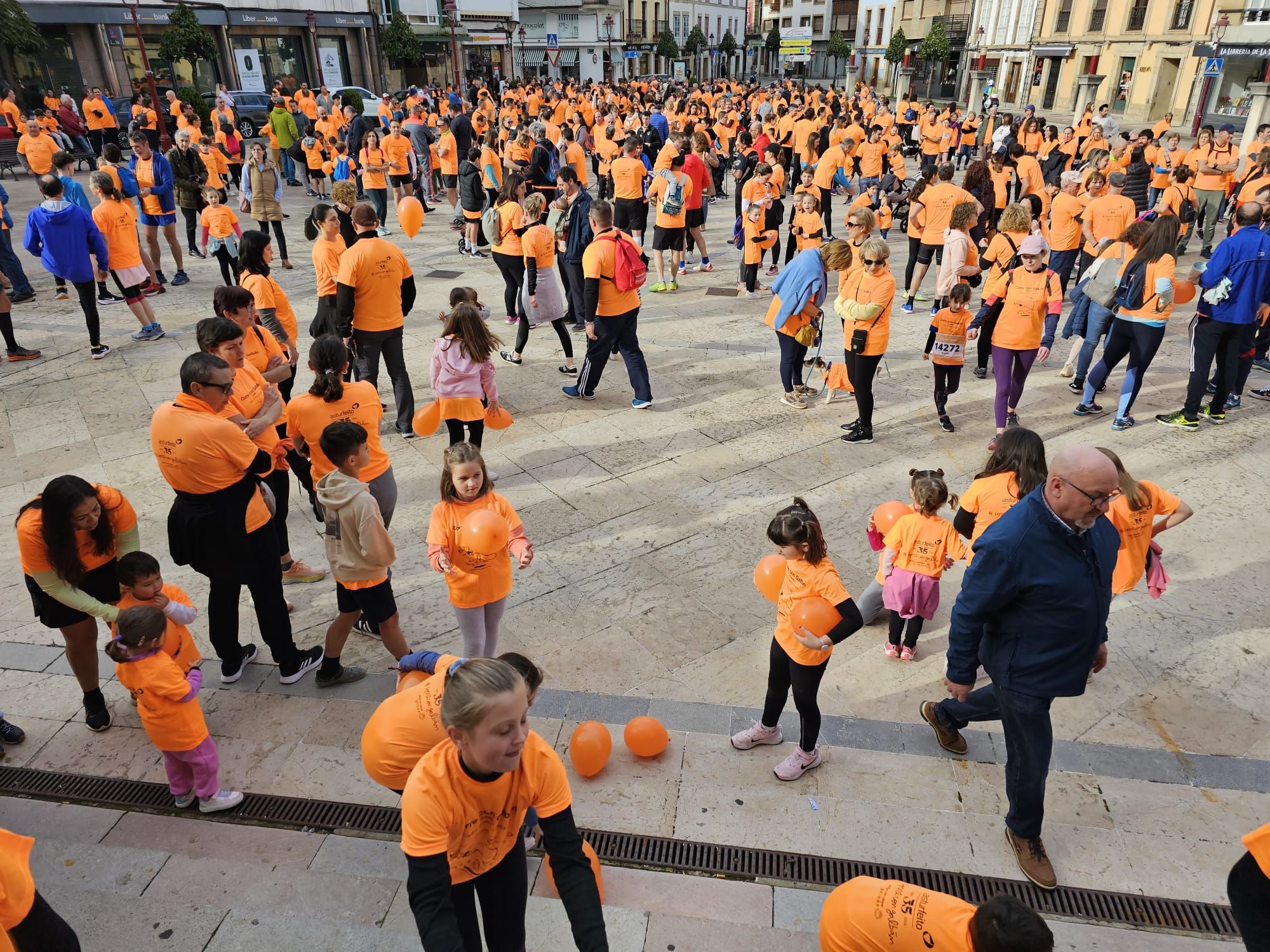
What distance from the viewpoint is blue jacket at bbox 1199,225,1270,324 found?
22.1 ft

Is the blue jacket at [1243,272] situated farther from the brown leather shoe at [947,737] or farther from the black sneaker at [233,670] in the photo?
the black sneaker at [233,670]

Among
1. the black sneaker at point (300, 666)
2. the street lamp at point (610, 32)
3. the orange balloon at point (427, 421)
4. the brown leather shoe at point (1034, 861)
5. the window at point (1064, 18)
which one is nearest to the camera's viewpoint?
the brown leather shoe at point (1034, 861)

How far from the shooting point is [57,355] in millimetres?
9234

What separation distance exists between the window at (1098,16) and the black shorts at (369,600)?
154ft

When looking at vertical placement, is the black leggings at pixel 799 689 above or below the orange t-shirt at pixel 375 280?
below

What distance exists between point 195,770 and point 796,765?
2.67 m

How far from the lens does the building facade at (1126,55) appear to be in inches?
1341

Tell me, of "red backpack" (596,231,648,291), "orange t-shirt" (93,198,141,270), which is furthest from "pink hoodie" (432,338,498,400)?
"orange t-shirt" (93,198,141,270)

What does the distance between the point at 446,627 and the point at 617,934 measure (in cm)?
229

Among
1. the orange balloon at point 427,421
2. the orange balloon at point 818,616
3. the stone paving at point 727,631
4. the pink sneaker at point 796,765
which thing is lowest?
the stone paving at point 727,631

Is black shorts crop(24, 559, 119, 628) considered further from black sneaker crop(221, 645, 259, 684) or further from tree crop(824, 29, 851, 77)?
tree crop(824, 29, 851, 77)

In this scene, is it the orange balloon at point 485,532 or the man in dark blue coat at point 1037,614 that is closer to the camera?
the man in dark blue coat at point 1037,614

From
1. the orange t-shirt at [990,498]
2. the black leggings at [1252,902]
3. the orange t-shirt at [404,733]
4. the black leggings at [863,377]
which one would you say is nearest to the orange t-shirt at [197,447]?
the orange t-shirt at [404,733]

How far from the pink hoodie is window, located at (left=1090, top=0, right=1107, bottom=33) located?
1764 inches
